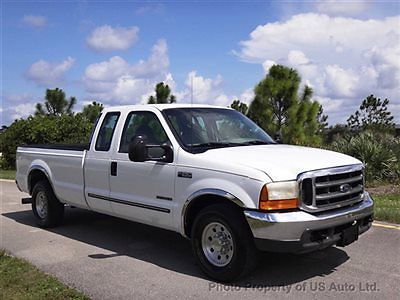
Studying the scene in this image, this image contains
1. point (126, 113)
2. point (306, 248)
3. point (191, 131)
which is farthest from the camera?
point (126, 113)

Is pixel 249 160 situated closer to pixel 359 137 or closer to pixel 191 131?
pixel 191 131

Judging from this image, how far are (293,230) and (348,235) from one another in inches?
31.9

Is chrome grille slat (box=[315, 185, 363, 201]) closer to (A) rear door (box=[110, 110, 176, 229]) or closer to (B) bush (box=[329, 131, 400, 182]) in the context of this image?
(A) rear door (box=[110, 110, 176, 229])

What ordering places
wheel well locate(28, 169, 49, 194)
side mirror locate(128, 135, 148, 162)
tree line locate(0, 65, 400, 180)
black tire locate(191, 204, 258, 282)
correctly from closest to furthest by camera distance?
black tire locate(191, 204, 258, 282) < side mirror locate(128, 135, 148, 162) < wheel well locate(28, 169, 49, 194) < tree line locate(0, 65, 400, 180)

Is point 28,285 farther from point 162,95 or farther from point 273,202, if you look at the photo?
point 162,95

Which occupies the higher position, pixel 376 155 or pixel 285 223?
pixel 376 155

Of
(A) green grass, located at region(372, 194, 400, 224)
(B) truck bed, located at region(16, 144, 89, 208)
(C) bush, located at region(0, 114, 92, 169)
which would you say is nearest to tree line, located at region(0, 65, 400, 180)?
(C) bush, located at region(0, 114, 92, 169)

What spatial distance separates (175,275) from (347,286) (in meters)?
1.88

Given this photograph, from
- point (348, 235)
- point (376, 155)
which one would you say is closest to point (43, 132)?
point (376, 155)

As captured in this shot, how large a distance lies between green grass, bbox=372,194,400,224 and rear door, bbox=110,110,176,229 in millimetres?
4079

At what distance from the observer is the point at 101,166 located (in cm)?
676

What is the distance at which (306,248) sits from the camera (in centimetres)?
475

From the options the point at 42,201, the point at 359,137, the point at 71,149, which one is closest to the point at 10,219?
the point at 42,201

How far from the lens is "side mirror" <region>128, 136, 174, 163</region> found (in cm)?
561
